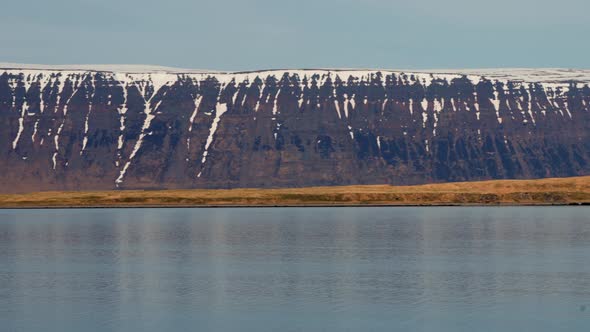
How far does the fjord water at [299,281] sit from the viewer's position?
52.7 metres

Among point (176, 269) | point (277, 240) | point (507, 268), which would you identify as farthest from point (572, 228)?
point (176, 269)

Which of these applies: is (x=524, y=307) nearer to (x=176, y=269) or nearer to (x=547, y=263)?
(x=547, y=263)

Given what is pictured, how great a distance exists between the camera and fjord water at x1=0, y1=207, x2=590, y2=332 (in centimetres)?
5273

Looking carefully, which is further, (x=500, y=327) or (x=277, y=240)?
(x=277, y=240)

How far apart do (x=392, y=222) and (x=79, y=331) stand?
100 m

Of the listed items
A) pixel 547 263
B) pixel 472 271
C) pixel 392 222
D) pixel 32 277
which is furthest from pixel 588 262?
pixel 392 222

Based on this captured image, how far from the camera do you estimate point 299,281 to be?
228 ft

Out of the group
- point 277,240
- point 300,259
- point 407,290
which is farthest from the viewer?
point 277,240

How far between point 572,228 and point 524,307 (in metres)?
71.2

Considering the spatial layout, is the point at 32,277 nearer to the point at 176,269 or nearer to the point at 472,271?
the point at 176,269

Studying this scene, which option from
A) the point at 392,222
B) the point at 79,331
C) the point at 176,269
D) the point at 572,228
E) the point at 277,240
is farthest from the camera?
the point at 392,222

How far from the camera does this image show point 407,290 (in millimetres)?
64500

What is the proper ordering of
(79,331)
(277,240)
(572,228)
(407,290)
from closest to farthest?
1. (79,331)
2. (407,290)
3. (277,240)
4. (572,228)

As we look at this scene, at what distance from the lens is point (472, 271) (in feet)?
248
